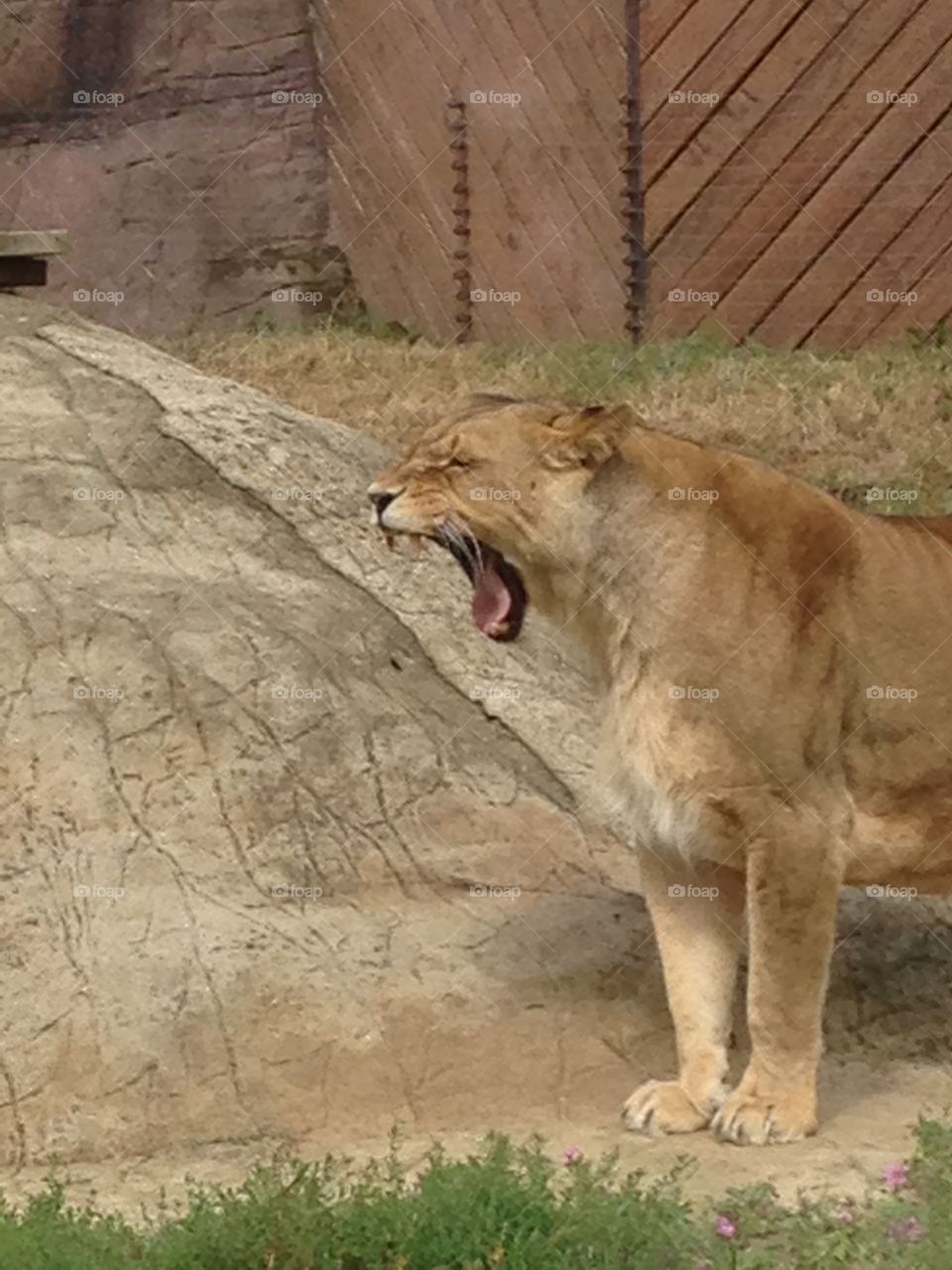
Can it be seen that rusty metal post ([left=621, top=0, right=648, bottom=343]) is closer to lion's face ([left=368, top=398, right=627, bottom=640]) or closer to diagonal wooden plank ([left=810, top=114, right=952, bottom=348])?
diagonal wooden plank ([left=810, top=114, right=952, bottom=348])

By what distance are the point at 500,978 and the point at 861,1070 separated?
101 cm

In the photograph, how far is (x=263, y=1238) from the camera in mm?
5770

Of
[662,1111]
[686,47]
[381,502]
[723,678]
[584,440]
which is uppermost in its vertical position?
[686,47]

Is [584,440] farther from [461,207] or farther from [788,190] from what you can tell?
[461,207]

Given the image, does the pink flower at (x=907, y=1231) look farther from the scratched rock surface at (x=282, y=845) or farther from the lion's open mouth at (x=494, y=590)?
the lion's open mouth at (x=494, y=590)

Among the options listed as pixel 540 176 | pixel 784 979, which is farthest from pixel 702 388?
pixel 784 979

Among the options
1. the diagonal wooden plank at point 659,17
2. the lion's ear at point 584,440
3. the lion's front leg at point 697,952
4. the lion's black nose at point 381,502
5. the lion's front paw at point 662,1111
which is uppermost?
the diagonal wooden plank at point 659,17

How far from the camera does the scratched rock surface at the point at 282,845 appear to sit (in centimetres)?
724

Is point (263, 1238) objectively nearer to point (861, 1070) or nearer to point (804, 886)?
point (804, 886)

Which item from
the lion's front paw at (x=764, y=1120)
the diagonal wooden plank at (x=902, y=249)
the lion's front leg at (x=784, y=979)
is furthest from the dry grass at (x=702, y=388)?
the lion's front paw at (x=764, y=1120)

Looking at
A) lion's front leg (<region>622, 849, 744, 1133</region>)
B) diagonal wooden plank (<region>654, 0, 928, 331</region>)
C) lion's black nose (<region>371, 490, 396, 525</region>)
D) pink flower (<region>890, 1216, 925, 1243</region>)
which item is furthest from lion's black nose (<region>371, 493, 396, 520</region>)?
diagonal wooden plank (<region>654, 0, 928, 331</region>)

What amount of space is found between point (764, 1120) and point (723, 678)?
3.61ft

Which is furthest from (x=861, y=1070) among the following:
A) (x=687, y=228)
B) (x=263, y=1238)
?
(x=687, y=228)

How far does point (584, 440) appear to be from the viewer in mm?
7105
